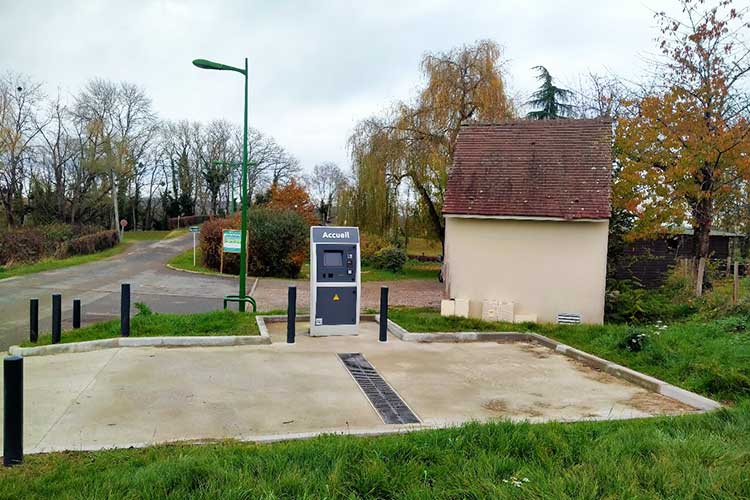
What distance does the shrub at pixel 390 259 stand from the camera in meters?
28.8

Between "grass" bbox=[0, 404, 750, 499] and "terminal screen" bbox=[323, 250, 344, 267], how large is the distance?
5.55 m

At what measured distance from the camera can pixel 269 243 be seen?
25.4 meters

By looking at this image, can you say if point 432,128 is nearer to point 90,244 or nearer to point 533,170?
point 533,170

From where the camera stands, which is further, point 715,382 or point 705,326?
point 705,326

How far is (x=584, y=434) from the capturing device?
4.51 m

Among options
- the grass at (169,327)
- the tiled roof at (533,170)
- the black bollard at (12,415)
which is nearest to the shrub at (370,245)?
the tiled roof at (533,170)

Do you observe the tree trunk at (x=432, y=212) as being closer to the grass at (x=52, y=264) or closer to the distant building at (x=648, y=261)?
the distant building at (x=648, y=261)

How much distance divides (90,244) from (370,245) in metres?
17.9

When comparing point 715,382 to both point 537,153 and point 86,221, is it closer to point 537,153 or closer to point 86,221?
point 537,153

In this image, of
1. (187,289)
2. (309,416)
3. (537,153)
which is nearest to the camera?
(309,416)

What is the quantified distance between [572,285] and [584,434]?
7.84 meters

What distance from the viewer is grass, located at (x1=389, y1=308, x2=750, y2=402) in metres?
6.43

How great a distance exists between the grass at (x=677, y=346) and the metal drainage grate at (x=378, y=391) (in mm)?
2527

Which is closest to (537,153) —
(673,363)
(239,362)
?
(673,363)
